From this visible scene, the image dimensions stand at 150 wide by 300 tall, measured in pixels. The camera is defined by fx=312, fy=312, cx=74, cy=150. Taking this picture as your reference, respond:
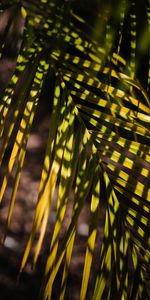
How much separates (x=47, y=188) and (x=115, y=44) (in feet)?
1.74

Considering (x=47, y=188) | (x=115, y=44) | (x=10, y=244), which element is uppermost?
(x=115, y=44)

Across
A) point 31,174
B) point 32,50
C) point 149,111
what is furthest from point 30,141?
point 149,111

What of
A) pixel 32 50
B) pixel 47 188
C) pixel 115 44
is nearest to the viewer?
pixel 47 188

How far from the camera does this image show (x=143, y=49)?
0.81 meters

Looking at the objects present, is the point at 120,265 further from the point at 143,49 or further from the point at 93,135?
the point at 143,49

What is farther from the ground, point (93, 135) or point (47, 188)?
point (93, 135)

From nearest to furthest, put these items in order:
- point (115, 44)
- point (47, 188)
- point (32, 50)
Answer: point (47, 188), point (32, 50), point (115, 44)

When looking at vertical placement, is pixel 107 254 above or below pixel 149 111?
below

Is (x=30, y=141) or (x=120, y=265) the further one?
(x=30, y=141)

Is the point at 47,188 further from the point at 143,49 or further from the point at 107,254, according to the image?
the point at 143,49

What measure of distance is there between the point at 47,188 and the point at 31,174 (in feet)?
1.21

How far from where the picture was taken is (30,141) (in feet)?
3.33

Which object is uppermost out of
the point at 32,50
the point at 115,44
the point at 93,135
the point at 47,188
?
the point at 115,44

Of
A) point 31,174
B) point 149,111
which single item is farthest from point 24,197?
point 149,111
